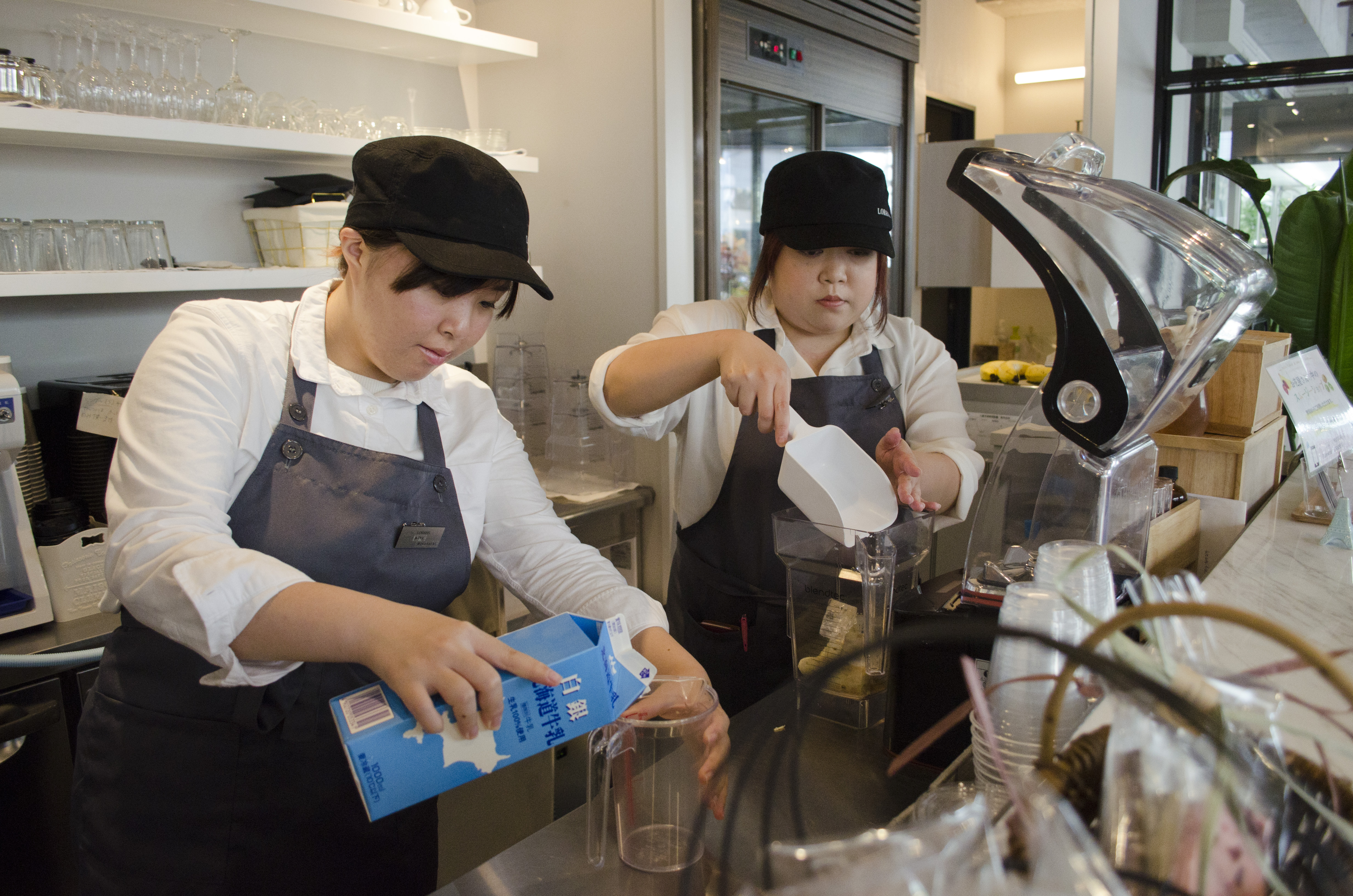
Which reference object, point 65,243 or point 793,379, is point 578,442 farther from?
point 65,243

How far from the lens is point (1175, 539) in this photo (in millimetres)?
1554

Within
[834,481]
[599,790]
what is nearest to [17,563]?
[599,790]

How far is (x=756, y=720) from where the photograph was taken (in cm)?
121

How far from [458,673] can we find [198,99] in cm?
185

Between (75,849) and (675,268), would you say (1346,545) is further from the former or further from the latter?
(75,849)

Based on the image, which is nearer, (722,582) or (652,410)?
(652,410)

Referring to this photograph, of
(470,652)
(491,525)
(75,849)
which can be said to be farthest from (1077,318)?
(75,849)

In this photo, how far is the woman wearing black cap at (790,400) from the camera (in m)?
1.60

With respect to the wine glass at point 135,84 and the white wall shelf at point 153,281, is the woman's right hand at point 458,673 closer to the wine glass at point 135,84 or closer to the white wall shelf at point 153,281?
the white wall shelf at point 153,281

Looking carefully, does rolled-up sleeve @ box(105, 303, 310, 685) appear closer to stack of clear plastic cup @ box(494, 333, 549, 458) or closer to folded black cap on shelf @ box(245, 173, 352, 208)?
folded black cap on shelf @ box(245, 173, 352, 208)

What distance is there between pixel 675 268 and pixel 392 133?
0.87 m

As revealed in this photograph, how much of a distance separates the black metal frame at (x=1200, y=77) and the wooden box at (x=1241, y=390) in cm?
233

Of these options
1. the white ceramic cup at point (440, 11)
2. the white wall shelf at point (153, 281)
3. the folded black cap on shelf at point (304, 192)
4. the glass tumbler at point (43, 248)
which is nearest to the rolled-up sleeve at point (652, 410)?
the white wall shelf at point (153, 281)

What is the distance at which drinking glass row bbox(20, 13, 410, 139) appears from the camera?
196cm
